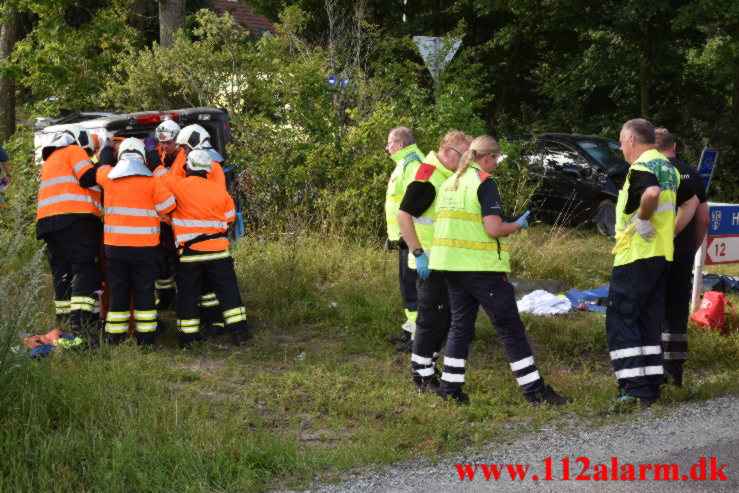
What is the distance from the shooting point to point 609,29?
19.8 metres

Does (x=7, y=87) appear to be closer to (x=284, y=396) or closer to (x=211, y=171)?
(x=211, y=171)

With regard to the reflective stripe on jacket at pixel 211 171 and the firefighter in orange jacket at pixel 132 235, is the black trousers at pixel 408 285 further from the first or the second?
the firefighter in orange jacket at pixel 132 235

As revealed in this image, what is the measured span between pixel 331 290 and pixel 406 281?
5.92 feet

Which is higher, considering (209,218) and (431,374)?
(209,218)

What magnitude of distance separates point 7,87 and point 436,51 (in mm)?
12285

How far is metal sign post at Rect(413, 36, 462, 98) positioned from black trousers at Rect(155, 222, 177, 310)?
5677 mm

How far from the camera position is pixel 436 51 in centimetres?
1316

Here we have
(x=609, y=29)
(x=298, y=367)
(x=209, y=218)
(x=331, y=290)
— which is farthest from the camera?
(x=609, y=29)

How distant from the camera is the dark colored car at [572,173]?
46.0ft

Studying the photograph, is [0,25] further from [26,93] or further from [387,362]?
[387,362]

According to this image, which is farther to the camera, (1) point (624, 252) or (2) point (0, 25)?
(2) point (0, 25)

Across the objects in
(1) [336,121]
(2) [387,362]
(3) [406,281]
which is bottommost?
(2) [387,362]

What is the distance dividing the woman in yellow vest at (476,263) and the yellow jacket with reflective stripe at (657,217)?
781 mm

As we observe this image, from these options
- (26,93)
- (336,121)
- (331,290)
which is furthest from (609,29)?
(26,93)
